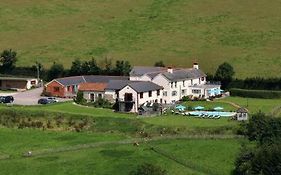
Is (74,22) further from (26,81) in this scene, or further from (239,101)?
(239,101)

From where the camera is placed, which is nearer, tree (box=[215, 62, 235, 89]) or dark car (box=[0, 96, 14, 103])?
dark car (box=[0, 96, 14, 103])

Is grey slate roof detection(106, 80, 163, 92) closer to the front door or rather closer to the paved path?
the front door

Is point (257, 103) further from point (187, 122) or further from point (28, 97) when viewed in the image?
point (28, 97)

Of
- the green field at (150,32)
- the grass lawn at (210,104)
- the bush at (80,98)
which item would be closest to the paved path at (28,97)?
the bush at (80,98)

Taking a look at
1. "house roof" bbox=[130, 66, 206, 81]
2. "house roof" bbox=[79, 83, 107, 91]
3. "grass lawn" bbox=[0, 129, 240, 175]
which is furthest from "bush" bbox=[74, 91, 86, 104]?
"grass lawn" bbox=[0, 129, 240, 175]

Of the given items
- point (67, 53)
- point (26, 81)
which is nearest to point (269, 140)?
point (26, 81)

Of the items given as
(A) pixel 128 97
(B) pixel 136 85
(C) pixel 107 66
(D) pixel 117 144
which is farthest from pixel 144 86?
(C) pixel 107 66
